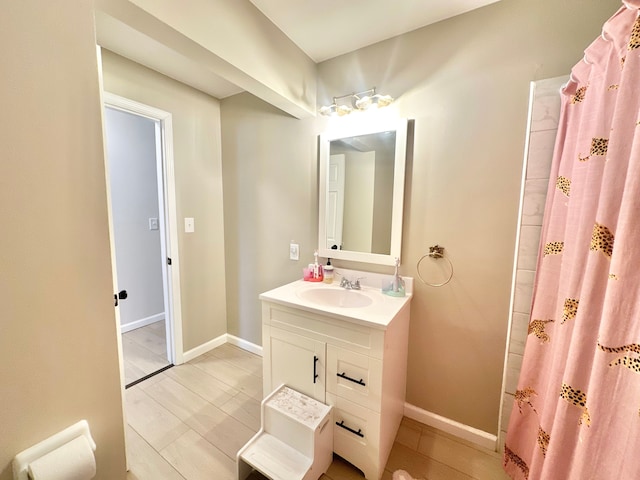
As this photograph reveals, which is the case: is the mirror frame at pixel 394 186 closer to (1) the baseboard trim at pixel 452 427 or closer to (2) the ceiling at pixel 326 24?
(2) the ceiling at pixel 326 24

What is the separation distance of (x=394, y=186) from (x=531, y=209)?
0.68 metres

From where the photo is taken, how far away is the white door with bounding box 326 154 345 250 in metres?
1.79

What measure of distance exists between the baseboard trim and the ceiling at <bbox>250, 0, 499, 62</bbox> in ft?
7.51

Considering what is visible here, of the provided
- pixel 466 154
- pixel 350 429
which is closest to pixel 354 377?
pixel 350 429

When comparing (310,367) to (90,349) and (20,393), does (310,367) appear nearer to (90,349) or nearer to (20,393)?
(90,349)

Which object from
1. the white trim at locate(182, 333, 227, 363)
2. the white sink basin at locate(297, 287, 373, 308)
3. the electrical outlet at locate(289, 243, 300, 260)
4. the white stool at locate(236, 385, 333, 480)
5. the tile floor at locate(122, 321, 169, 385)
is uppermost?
the electrical outlet at locate(289, 243, 300, 260)

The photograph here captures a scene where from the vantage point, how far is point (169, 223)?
6.70ft

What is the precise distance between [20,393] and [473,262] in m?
1.79

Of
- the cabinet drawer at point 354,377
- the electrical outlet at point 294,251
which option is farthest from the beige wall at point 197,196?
the cabinet drawer at point 354,377

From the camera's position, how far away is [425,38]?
1443 millimetres

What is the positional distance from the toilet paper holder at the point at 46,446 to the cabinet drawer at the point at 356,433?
38.7 inches

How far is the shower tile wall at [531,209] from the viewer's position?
1.17 meters

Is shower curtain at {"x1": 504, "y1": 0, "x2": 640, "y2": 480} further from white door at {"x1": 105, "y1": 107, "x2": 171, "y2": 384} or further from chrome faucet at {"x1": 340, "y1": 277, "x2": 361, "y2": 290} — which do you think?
white door at {"x1": 105, "y1": 107, "x2": 171, "y2": 384}

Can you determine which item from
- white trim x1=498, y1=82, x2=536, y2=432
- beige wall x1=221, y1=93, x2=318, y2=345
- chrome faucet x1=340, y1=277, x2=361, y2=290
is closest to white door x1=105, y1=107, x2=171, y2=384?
beige wall x1=221, y1=93, x2=318, y2=345
